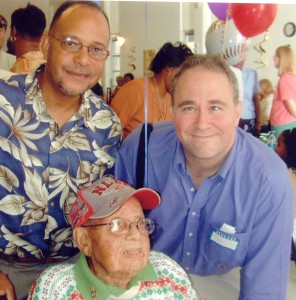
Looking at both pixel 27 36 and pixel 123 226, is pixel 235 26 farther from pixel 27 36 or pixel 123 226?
pixel 123 226

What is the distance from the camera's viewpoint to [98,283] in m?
0.90

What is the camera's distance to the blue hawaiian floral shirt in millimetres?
1037

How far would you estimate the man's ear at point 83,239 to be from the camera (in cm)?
92

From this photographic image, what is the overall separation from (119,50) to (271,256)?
763 mm

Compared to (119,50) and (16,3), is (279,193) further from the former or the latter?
(16,3)

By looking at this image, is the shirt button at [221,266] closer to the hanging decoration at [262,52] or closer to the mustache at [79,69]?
the mustache at [79,69]

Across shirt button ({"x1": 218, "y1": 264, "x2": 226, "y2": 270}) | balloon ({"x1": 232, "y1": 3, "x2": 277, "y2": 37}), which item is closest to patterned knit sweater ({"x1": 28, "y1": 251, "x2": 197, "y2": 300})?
shirt button ({"x1": 218, "y1": 264, "x2": 226, "y2": 270})

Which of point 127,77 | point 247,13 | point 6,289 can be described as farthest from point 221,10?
point 6,289

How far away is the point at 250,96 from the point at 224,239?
689 millimetres

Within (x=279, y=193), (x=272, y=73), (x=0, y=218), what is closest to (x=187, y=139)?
(x=279, y=193)

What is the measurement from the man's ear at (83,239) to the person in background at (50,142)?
7.7 inches

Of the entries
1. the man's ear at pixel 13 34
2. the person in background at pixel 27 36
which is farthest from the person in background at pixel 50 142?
the man's ear at pixel 13 34

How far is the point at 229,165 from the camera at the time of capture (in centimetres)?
108

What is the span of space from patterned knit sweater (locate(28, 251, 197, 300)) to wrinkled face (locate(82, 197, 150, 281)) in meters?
0.06
